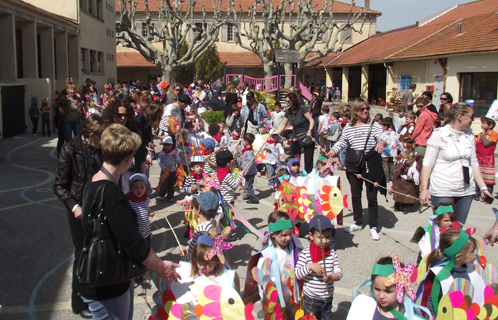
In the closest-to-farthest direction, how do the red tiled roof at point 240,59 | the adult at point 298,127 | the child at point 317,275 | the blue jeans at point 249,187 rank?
the child at point 317,275 → the blue jeans at point 249,187 → the adult at point 298,127 → the red tiled roof at point 240,59

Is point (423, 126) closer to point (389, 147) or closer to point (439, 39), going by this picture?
point (389, 147)

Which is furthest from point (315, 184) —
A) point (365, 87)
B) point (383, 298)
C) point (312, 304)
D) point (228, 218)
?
point (365, 87)

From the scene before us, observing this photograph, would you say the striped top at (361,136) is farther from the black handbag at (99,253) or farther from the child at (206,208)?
the black handbag at (99,253)

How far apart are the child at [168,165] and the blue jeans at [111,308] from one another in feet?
Answer: 14.6

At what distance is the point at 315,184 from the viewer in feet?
18.3

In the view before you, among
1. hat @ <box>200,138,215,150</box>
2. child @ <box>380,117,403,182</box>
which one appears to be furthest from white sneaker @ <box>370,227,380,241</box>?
child @ <box>380,117,403,182</box>

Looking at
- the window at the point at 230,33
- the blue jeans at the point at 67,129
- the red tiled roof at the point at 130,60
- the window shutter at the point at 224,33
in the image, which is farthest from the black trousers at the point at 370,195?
the window at the point at 230,33

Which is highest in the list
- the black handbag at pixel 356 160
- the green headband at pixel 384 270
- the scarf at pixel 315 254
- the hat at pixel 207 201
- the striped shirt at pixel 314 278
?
the black handbag at pixel 356 160

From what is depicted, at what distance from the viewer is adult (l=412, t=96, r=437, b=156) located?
27.6 ft

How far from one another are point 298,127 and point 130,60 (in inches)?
1539

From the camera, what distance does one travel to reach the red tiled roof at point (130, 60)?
42969 millimetres

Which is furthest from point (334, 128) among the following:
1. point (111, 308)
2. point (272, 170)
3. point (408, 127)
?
point (111, 308)

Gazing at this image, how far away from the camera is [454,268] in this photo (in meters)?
3.42

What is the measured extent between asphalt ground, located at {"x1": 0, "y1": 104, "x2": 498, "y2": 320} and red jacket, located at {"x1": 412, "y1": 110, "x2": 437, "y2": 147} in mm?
1463
